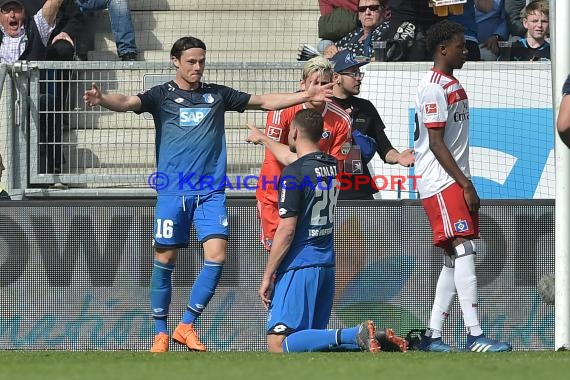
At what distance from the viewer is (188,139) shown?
386 inches

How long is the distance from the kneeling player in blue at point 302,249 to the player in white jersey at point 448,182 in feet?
2.96

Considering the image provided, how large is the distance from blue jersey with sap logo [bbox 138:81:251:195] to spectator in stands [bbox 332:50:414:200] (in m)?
1.22

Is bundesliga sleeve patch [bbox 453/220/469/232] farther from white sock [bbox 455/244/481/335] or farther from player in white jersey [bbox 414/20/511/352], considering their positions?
white sock [bbox 455/244/481/335]

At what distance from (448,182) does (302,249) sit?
1298 millimetres

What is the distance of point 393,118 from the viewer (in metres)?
11.6

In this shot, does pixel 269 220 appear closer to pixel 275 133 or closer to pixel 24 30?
pixel 275 133

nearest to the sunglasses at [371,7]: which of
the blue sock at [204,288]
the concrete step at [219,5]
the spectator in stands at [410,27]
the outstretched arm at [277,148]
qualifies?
the spectator in stands at [410,27]

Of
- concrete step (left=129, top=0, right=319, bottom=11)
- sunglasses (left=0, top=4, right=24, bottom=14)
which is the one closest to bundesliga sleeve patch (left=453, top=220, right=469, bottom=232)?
concrete step (left=129, top=0, right=319, bottom=11)

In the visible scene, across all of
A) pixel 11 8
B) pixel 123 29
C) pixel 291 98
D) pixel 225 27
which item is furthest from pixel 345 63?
pixel 11 8

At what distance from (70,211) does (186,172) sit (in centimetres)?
185

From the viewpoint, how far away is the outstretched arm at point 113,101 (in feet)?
30.7

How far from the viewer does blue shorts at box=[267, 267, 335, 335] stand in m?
8.66

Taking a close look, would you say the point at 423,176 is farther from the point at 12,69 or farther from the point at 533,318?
the point at 12,69

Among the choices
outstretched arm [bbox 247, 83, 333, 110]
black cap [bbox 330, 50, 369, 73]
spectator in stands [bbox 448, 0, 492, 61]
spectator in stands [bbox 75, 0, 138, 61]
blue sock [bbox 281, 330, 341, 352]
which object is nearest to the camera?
blue sock [bbox 281, 330, 341, 352]
